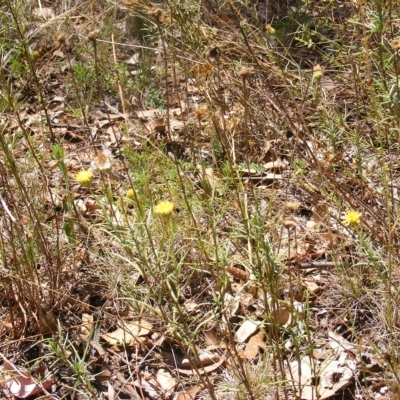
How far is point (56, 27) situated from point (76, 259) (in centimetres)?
189

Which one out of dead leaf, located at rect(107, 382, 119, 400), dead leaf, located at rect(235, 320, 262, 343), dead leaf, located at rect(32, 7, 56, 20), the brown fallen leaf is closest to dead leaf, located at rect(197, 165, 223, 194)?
dead leaf, located at rect(235, 320, 262, 343)

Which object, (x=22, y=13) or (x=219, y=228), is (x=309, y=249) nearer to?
(x=219, y=228)

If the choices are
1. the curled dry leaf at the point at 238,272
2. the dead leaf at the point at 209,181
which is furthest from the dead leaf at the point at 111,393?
the dead leaf at the point at 209,181

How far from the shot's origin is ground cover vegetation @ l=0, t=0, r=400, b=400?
1801 mm

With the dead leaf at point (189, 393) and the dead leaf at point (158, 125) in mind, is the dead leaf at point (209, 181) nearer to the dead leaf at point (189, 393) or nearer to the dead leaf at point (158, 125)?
the dead leaf at point (158, 125)

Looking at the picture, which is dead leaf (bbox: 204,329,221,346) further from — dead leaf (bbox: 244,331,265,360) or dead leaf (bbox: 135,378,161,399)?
dead leaf (bbox: 135,378,161,399)

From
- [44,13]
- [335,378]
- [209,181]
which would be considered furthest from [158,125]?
[335,378]

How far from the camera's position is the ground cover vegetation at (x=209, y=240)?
1801 mm

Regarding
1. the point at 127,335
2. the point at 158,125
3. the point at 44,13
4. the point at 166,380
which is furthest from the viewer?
Answer: the point at 44,13

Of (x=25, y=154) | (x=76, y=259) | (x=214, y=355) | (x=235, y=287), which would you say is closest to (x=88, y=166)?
(x=25, y=154)

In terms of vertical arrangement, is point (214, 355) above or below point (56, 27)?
below

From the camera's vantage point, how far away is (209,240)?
2.34 m

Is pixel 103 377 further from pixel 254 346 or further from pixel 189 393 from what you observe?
pixel 254 346

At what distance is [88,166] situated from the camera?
2.98 m
